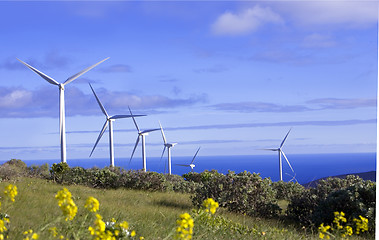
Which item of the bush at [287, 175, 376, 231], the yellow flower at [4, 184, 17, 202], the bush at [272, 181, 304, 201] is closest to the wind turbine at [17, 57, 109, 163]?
the bush at [272, 181, 304, 201]

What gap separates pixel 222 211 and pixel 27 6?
7088 mm

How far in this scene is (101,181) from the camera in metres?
17.1

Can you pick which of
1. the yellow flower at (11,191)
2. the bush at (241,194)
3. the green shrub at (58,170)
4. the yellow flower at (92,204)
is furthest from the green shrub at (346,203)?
the green shrub at (58,170)

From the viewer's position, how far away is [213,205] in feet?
16.3

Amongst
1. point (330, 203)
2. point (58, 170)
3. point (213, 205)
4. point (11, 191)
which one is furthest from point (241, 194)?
point (58, 170)

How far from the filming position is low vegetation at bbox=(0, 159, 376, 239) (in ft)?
25.0

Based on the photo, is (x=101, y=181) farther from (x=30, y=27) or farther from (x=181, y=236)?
(x=181, y=236)

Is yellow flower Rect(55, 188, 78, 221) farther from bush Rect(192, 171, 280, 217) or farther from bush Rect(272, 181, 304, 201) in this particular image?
bush Rect(272, 181, 304, 201)

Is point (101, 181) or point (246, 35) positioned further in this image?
point (101, 181)

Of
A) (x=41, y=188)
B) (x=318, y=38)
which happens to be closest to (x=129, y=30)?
(x=318, y=38)

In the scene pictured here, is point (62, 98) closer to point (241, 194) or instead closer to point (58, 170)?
point (58, 170)

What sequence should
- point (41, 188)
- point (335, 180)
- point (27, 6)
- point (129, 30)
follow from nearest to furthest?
1. point (129, 30)
2. point (27, 6)
3. point (335, 180)
4. point (41, 188)

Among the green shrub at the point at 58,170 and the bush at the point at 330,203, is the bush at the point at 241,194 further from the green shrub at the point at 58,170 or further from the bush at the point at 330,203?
the green shrub at the point at 58,170

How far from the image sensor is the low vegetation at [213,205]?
7.61 m
